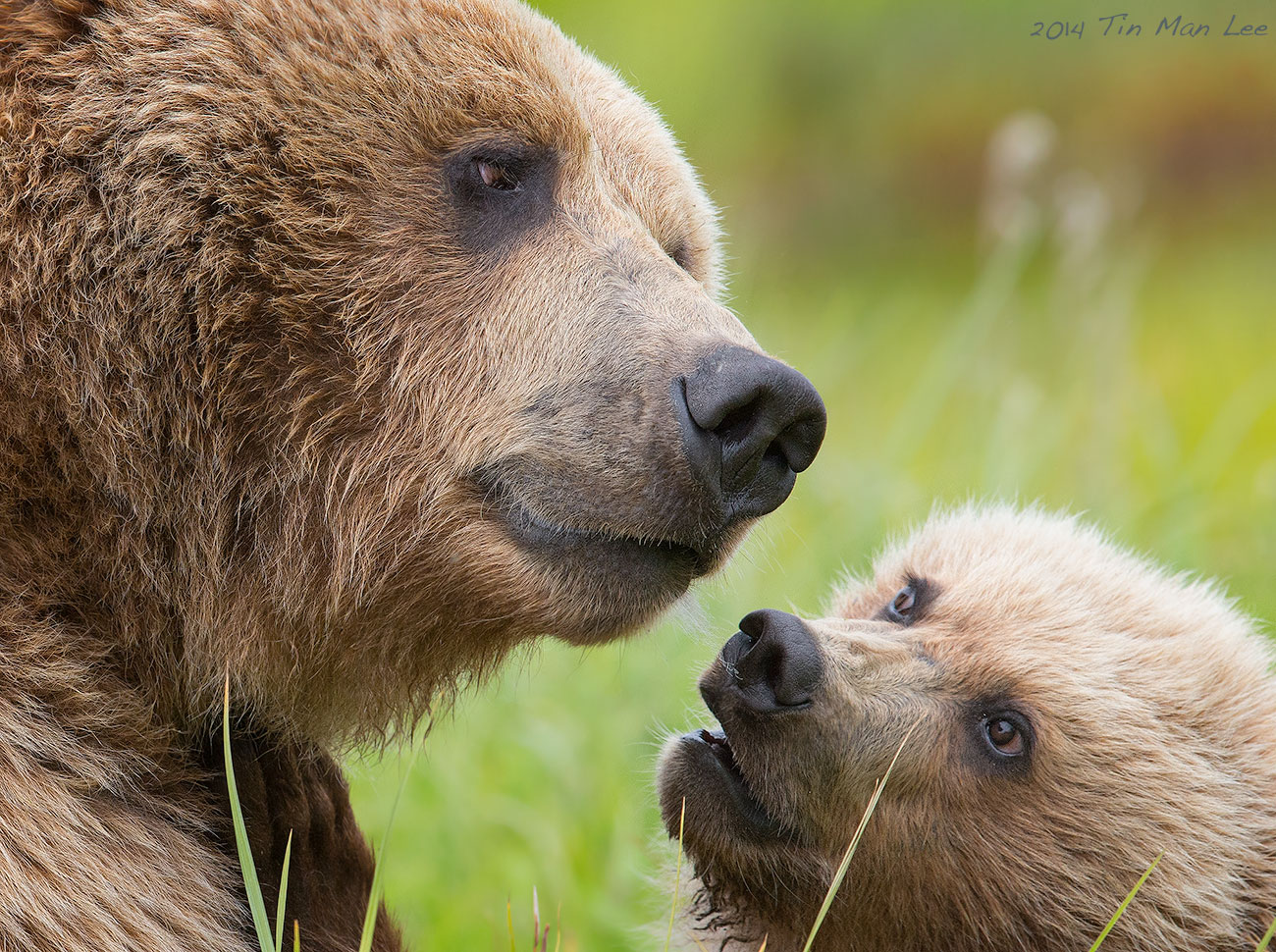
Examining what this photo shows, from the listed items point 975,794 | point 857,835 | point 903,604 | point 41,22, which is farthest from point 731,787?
point 41,22

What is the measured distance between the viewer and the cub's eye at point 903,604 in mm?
3902

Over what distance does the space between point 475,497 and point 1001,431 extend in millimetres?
3700

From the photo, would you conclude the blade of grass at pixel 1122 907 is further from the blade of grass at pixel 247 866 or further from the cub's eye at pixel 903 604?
the blade of grass at pixel 247 866

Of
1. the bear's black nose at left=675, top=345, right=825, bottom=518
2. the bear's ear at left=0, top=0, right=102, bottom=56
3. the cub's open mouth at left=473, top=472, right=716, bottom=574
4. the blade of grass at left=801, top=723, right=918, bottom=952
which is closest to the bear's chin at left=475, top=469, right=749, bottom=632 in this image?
the cub's open mouth at left=473, top=472, right=716, bottom=574

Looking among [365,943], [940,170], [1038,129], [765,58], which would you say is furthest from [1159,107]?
[365,943]

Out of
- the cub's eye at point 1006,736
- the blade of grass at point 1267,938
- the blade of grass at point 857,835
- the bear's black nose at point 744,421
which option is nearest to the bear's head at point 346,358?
the bear's black nose at point 744,421

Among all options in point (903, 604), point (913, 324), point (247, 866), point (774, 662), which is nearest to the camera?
point (247, 866)

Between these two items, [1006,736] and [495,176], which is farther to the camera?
[1006,736]

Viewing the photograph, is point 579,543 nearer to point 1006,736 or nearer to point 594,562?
point 594,562

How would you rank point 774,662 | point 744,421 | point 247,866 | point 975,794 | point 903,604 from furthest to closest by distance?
1. point 903,604
2. point 975,794
3. point 774,662
4. point 744,421
5. point 247,866

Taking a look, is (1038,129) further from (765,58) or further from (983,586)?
(765,58)

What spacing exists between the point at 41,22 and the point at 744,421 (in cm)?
149

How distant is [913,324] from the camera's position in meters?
12.5

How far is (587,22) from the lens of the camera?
12477 mm
